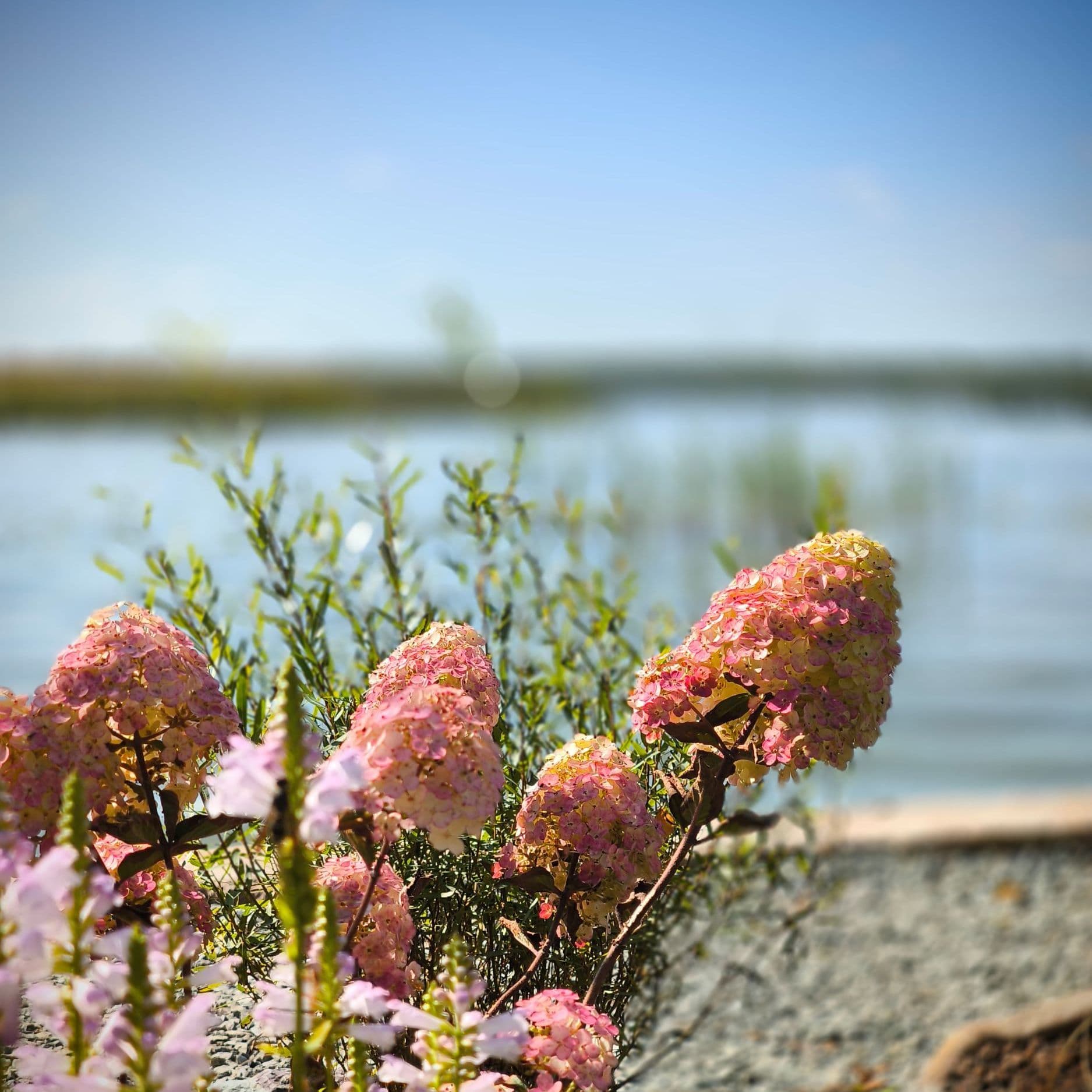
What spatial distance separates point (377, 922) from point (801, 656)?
1.70 ft

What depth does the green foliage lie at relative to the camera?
4.92 feet

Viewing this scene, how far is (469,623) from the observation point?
194 cm

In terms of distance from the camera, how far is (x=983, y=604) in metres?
8.48

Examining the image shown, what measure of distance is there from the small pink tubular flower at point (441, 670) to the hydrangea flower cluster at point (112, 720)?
0.18 meters

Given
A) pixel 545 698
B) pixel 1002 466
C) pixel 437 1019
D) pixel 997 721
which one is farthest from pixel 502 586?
pixel 1002 466

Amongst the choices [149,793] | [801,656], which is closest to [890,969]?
[801,656]

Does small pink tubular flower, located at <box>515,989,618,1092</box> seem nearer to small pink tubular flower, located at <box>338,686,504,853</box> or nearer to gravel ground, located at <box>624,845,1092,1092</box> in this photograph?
small pink tubular flower, located at <box>338,686,504,853</box>

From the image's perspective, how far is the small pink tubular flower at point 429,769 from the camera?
1.04 meters

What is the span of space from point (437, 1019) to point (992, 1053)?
166 centimetres

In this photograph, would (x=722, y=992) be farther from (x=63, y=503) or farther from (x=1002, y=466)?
(x=1002, y=466)

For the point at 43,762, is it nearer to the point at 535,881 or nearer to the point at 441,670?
the point at 441,670

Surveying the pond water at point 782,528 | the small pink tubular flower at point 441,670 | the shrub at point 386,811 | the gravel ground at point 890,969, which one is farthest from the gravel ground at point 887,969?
the small pink tubular flower at point 441,670

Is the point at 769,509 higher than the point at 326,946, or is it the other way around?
the point at 769,509

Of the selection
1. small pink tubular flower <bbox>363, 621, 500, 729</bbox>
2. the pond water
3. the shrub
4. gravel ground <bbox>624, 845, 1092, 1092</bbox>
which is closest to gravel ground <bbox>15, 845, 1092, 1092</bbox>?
gravel ground <bbox>624, 845, 1092, 1092</bbox>
